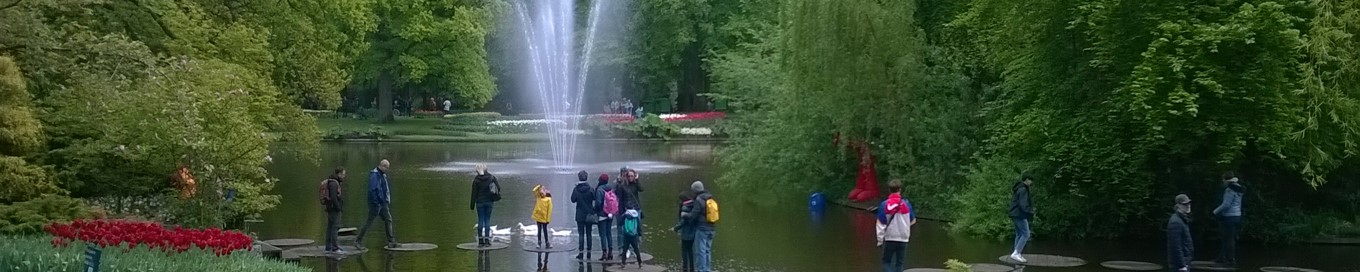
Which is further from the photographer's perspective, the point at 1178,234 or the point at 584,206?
the point at 584,206

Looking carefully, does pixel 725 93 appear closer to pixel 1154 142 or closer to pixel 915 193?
pixel 915 193

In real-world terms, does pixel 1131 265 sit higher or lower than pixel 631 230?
lower

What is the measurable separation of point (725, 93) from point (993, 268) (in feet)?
58.6

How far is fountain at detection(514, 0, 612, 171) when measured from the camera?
57.3 metres

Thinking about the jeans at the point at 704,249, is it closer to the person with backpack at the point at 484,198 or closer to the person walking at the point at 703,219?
the person walking at the point at 703,219

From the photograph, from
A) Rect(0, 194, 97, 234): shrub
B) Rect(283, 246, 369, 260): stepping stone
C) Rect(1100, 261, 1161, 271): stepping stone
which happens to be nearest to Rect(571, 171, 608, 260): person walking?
Rect(283, 246, 369, 260): stepping stone

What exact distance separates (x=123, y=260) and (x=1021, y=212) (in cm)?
1113

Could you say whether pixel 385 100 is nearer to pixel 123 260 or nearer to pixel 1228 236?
pixel 1228 236

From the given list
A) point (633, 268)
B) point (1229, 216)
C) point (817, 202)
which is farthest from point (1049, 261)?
point (817, 202)

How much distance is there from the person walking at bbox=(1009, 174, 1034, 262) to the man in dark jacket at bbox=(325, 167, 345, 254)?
890 centimetres

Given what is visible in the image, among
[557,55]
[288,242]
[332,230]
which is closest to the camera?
[332,230]

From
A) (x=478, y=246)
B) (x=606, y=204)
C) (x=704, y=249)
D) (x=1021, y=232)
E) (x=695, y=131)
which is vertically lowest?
(x=478, y=246)

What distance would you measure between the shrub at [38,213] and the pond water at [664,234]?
290cm

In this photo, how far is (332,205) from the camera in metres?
18.5
